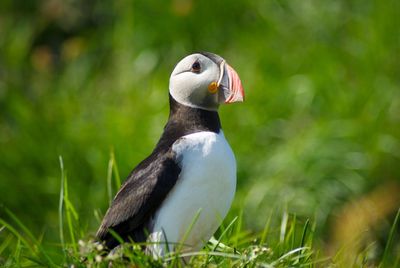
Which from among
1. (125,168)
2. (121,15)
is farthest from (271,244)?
(121,15)

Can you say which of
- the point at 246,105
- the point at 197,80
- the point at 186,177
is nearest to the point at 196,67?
the point at 197,80

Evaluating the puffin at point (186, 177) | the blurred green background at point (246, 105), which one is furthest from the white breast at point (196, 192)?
the blurred green background at point (246, 105)

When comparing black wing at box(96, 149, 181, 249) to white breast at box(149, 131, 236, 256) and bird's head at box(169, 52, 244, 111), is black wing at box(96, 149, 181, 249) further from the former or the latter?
bird's head at box(169, 52, 244, 111)

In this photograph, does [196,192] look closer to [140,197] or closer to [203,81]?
[140,197]

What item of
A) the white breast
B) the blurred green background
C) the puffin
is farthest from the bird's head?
the blurred green background

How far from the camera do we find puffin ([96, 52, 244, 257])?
350 centimetres

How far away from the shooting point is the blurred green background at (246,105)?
6695 millimetres

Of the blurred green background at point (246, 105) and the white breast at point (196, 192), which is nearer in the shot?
the white breast at point (196, 192)

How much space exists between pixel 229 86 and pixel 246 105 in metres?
3.51

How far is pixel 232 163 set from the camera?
3.56 m

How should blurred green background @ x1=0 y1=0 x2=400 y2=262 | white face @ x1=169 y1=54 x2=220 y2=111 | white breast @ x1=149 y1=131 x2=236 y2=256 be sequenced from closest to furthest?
white breast @ x1=149 y1=131 x2=236 y2=256 → white face @ x1=169 y1=54 x2=220 y2=111 → blurred green background @ x1=0 y1=0 x2=400 y2=262

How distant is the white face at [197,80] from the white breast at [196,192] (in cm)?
13

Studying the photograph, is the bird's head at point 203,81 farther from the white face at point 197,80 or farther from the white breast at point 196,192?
the white breast at point 196,192

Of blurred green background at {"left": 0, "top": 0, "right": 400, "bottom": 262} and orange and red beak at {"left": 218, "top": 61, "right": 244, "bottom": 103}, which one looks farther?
blurred green background at {"left": 0, "top": 0, "right": 400, "bottom": 262}
